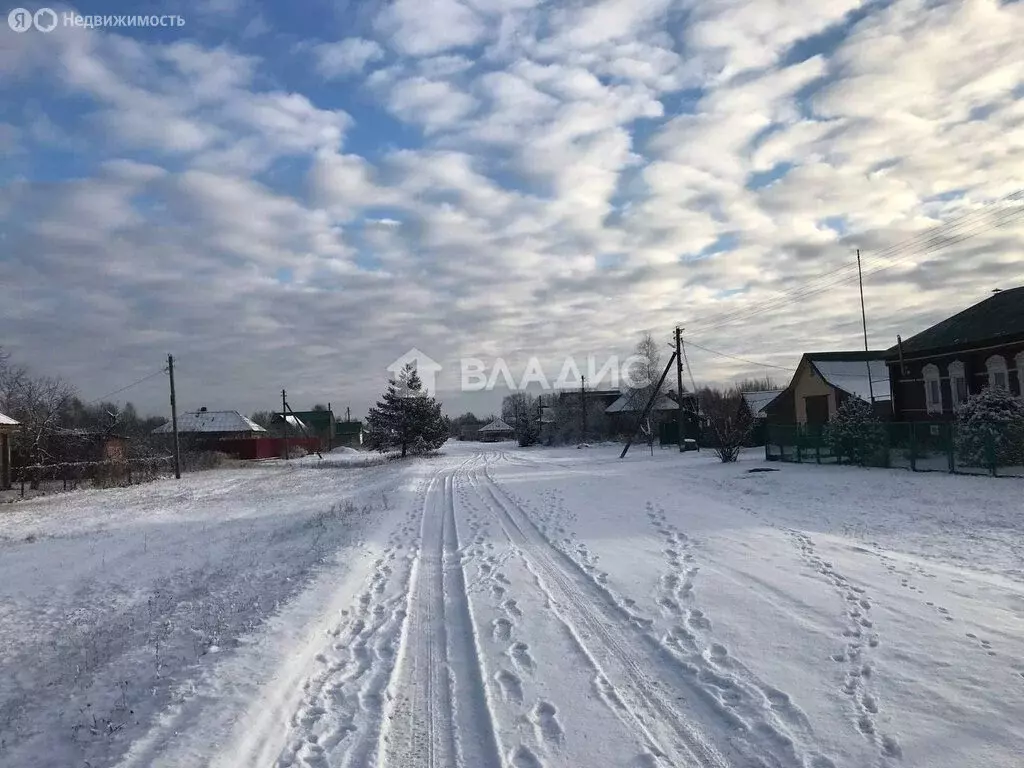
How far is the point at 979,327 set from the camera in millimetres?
26281

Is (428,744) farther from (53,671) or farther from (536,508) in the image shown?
(536,508)

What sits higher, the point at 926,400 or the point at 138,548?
the point at 926,400

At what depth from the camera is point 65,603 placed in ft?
34.9

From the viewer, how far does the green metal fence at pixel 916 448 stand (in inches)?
723

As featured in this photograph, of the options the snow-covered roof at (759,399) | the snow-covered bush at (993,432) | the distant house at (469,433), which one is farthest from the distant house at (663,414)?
the distant house at (469,433)

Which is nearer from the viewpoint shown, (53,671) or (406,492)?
(53,671)

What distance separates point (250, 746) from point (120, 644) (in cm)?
411

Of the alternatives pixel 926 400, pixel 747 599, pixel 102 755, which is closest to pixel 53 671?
pixel 102 755

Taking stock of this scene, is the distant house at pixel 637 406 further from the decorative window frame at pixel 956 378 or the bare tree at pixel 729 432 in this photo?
the decorative window frame at pixel 956 378

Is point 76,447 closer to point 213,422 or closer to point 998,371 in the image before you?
point 213,422

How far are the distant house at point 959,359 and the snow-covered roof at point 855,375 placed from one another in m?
5.01

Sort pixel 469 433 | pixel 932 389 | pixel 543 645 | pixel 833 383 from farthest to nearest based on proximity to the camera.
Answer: pixel 469 433 → pixel 833 383 → pixel 932 389 → pixel 543 645

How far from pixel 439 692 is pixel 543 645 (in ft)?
4.34

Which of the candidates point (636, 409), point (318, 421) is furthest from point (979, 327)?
point (318, 421)
